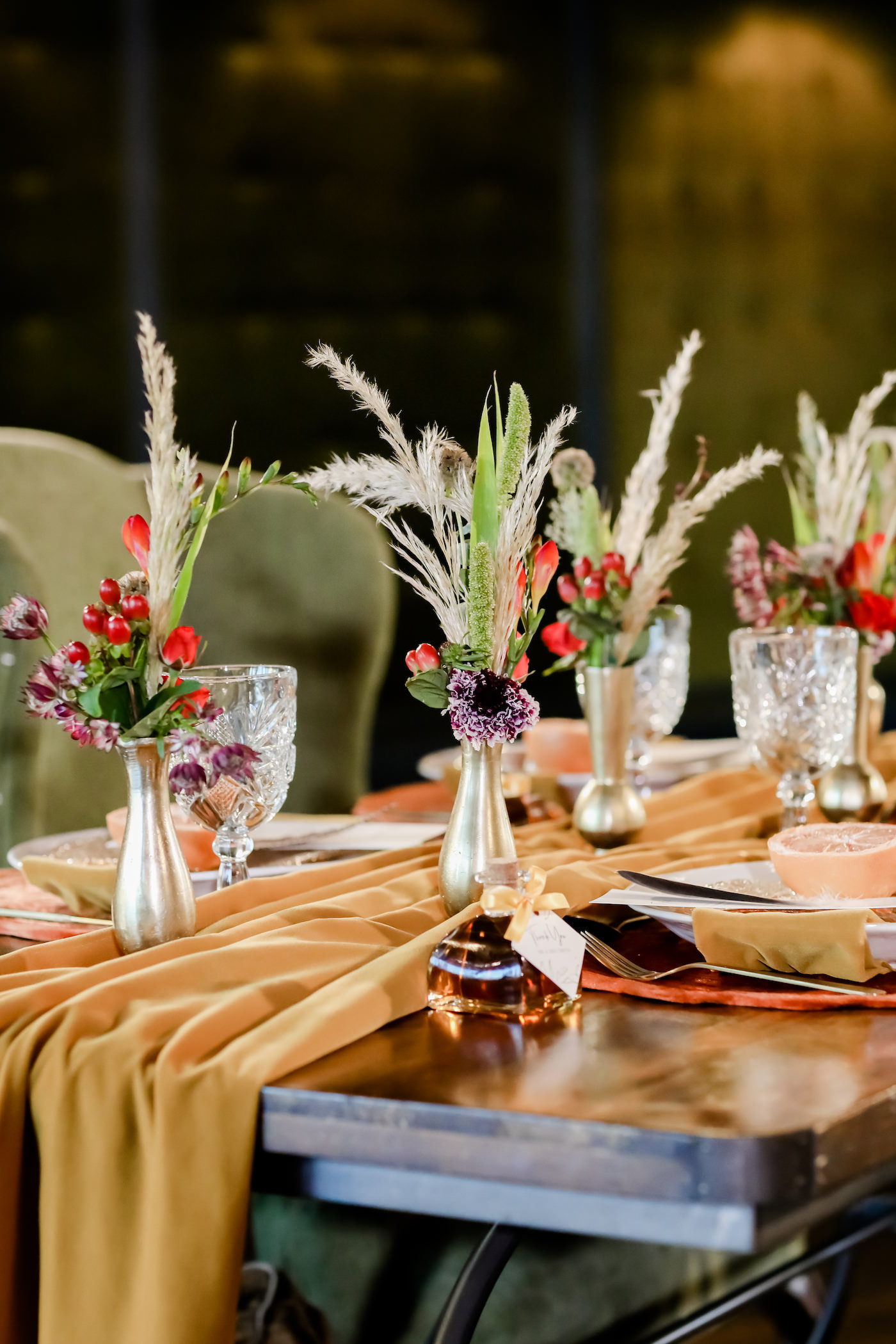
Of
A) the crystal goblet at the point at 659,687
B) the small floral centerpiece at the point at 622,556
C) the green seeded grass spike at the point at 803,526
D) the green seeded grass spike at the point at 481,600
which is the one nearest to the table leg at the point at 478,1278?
the green seeded grass spike at the point at 481,600

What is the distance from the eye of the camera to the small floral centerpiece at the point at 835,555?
169 centimetres

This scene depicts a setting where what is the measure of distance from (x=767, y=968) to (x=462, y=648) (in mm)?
311

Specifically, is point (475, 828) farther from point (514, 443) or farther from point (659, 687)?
point (659, 687)

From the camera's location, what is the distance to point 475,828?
3.59 feet

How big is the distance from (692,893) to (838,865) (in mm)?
108

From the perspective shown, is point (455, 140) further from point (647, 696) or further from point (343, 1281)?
point (343, 1281)

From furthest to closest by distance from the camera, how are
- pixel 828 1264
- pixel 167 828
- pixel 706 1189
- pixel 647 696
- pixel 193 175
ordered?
1. pixel 193 175
2. pixel 828 1264
3. pixel 647 696
4. pixel 167 828
5. pixel 706 1189

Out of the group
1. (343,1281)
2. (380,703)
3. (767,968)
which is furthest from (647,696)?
(380,703)

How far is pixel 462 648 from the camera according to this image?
108cm

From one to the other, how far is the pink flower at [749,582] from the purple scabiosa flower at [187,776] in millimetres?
800

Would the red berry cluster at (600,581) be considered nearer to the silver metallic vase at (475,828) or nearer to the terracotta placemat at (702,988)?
the silver metallic vase at (475,828)

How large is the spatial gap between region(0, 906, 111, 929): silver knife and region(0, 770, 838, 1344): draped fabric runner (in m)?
0.17

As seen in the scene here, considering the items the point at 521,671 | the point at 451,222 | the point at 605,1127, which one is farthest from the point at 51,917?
the point at 451,222

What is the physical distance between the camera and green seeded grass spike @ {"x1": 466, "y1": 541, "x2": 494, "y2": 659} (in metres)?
1.06
